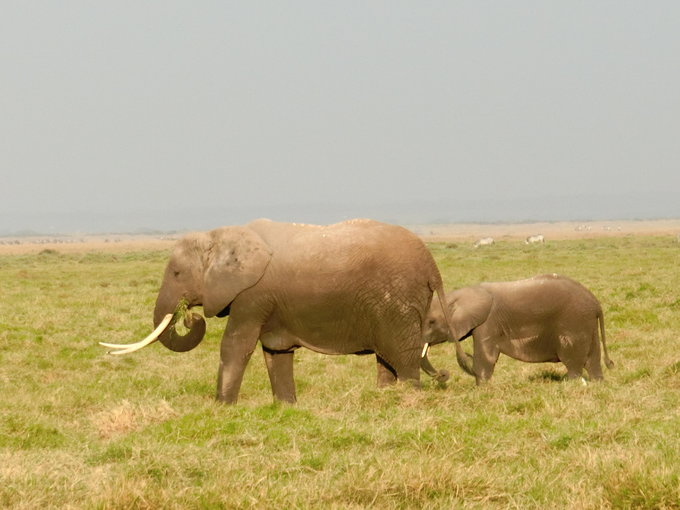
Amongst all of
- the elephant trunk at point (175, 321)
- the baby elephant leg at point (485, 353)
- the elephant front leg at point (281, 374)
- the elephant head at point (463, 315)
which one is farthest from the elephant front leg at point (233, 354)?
the baby elephant leg at point (485, 353)

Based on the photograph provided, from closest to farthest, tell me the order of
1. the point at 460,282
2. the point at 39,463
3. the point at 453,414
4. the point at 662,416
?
the point at 39,463, the point at 662,416, the point at 453,414, the point at 460,282

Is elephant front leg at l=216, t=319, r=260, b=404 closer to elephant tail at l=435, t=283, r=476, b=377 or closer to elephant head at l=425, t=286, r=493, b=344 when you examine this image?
elephant tail at l=435, t=283, r=476, b=377

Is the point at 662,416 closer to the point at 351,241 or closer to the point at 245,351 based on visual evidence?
the point at 351,241

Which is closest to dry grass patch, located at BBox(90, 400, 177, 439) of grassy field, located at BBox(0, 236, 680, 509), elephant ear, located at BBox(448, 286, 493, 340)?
grassy field, located at BBox(0, 236, 680, 509)

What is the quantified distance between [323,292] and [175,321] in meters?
2.26

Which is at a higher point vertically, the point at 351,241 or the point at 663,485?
the point at 351,241

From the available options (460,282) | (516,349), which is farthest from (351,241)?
(460,282)

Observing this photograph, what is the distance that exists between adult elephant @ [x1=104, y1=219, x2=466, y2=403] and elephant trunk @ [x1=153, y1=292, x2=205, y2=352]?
0.50 m

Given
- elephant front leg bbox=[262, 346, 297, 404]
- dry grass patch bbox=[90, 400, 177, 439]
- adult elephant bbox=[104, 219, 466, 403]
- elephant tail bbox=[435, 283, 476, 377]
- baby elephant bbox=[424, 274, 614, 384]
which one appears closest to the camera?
dry grass patch bbox=[90, 400, 177, 439]

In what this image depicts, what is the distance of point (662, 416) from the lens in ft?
27.9

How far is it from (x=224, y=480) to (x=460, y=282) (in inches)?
878

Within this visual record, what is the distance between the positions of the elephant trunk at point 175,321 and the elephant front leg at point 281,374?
1026mm

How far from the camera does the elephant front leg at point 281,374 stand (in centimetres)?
1093

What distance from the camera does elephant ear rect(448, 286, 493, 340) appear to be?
12086mm
